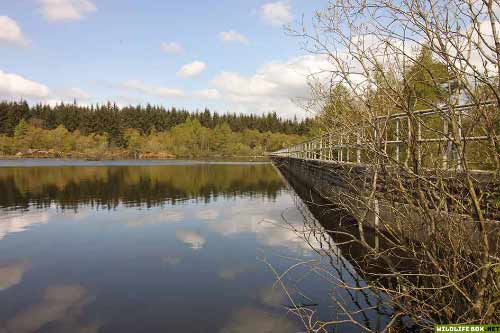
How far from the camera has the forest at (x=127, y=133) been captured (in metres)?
119

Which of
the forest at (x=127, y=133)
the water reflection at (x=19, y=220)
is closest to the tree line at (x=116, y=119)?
the forest at (x=127, y=133)

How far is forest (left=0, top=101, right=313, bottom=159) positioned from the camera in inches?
4688

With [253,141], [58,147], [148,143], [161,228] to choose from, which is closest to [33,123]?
[58,147]

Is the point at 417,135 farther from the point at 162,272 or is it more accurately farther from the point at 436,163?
the point at 162,272

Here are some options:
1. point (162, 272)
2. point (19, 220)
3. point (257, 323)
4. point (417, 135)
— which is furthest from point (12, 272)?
point (417, 135)

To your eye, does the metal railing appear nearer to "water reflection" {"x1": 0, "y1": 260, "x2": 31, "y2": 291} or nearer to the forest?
"water reflection" {"x1": 0, "y1": 260, "x2": 31, "y2": 291}

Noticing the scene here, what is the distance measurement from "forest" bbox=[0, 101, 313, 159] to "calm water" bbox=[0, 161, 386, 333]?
97.8 meters

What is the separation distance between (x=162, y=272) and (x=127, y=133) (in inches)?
5539

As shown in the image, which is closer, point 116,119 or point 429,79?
point 429,79

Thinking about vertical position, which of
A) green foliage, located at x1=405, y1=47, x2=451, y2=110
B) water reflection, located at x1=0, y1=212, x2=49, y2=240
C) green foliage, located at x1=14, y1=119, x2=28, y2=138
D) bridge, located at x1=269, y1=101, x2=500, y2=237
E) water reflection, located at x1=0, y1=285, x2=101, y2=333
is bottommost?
water reflection, located at x1=0, y1=285, x2=101, y2=333

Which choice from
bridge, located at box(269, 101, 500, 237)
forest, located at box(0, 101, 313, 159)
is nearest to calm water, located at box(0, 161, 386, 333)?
bridge, located at box(269, 101, 500, 237)

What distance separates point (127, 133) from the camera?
14150 cm

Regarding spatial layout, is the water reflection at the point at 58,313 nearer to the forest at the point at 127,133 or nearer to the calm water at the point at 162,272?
the calm water at the point at 162,272

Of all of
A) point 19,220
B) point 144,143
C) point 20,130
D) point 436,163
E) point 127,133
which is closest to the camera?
point 436,163
